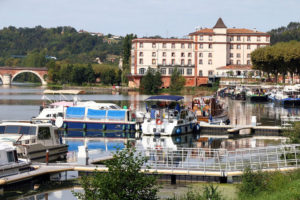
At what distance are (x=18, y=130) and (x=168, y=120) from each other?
16.5 m

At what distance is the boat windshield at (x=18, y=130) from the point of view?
1283 inches

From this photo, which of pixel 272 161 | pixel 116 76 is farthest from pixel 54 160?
pixel 116 76

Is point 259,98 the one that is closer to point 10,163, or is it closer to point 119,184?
point 10,163

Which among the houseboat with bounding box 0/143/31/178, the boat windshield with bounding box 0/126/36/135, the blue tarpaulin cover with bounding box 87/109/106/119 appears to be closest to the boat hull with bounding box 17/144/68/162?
the boat windshield with bounding box 0/126/36/135

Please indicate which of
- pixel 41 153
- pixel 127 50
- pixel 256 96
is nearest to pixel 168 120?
pixel 41 153

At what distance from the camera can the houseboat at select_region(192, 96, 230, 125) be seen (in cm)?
5250

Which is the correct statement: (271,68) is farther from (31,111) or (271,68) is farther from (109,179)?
(109,179)

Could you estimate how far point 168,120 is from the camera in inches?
1841

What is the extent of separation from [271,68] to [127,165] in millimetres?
94368

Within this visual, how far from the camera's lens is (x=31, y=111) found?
228 feet

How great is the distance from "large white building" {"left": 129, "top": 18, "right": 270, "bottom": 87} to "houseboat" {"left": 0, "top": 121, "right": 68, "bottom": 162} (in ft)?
308

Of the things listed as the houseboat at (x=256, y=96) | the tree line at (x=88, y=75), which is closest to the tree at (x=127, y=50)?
the tree line at (x=88, y=75)

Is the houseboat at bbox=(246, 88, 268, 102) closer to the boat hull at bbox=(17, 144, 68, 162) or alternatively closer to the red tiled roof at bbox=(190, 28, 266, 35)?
the red tiled roof at bbox=(190, 28, 266, 35)

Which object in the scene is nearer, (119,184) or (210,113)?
(119,184)
